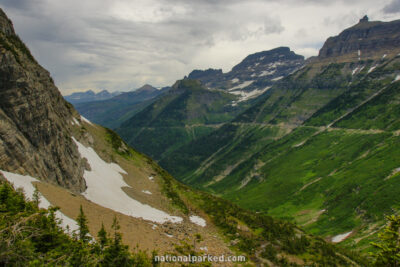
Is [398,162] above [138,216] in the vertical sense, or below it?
above

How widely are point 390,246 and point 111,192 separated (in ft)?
173

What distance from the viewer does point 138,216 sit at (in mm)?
48906

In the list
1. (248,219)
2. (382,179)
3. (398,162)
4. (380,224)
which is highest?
(398,162)

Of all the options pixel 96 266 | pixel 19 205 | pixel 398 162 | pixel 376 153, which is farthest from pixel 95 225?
pixel 376 153

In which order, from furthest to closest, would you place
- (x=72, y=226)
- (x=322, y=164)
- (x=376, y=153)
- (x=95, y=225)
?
(x=322, y=164) < (x=376, y=153) < (x=95, y=225) < (x=72, y=226)

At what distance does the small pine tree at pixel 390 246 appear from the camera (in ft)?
67.1

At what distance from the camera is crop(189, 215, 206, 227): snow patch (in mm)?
54688

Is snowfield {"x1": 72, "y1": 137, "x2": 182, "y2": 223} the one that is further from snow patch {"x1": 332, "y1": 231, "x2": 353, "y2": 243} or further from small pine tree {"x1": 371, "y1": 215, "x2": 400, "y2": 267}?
snow patch {"x1": 332, "y1": 231, "x2": 353, "y2": 243}

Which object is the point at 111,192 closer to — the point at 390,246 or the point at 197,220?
the point at 197,220

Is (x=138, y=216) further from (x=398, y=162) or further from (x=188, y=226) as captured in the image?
(x=398, y=162)

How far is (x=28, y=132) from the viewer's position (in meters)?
49.8

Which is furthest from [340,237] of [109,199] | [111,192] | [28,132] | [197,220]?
[28,132]

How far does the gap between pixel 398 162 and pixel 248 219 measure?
130 meters

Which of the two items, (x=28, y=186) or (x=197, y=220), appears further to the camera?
(x=197, y=220)
